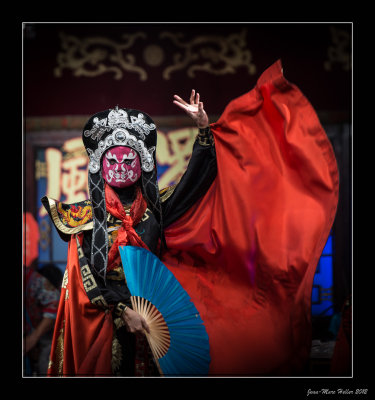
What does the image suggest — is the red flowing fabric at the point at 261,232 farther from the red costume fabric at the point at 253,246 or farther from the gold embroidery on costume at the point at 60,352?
the gold embroidery on costume at the point at 60,352

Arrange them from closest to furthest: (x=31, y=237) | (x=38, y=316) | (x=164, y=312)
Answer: (x=164, y=312), (x=38, y=316), (x=31, y=237)

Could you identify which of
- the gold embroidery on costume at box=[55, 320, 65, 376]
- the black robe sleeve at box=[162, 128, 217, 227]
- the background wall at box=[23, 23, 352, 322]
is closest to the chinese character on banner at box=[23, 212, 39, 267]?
the background wall at box=[23, 23, 352, 322]

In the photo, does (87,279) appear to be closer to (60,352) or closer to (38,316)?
(60,352)

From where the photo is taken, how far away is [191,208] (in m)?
3.22

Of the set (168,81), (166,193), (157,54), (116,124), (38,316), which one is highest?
(157,54)

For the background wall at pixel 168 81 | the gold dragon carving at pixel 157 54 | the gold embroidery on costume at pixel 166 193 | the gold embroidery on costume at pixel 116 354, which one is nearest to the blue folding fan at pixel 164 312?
the gold embroidery on costume at pixel 116 354

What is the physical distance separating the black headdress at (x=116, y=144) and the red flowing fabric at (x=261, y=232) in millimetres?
335

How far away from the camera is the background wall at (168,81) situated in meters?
4.14

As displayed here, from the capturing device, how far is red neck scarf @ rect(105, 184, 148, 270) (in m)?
2.93

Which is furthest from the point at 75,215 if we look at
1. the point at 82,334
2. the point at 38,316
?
the point at 38,316

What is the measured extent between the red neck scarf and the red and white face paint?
0.28 feet

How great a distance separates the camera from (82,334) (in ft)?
9.37

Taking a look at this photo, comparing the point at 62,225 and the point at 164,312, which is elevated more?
the point at 62,225

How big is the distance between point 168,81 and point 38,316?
2234 millimetres
